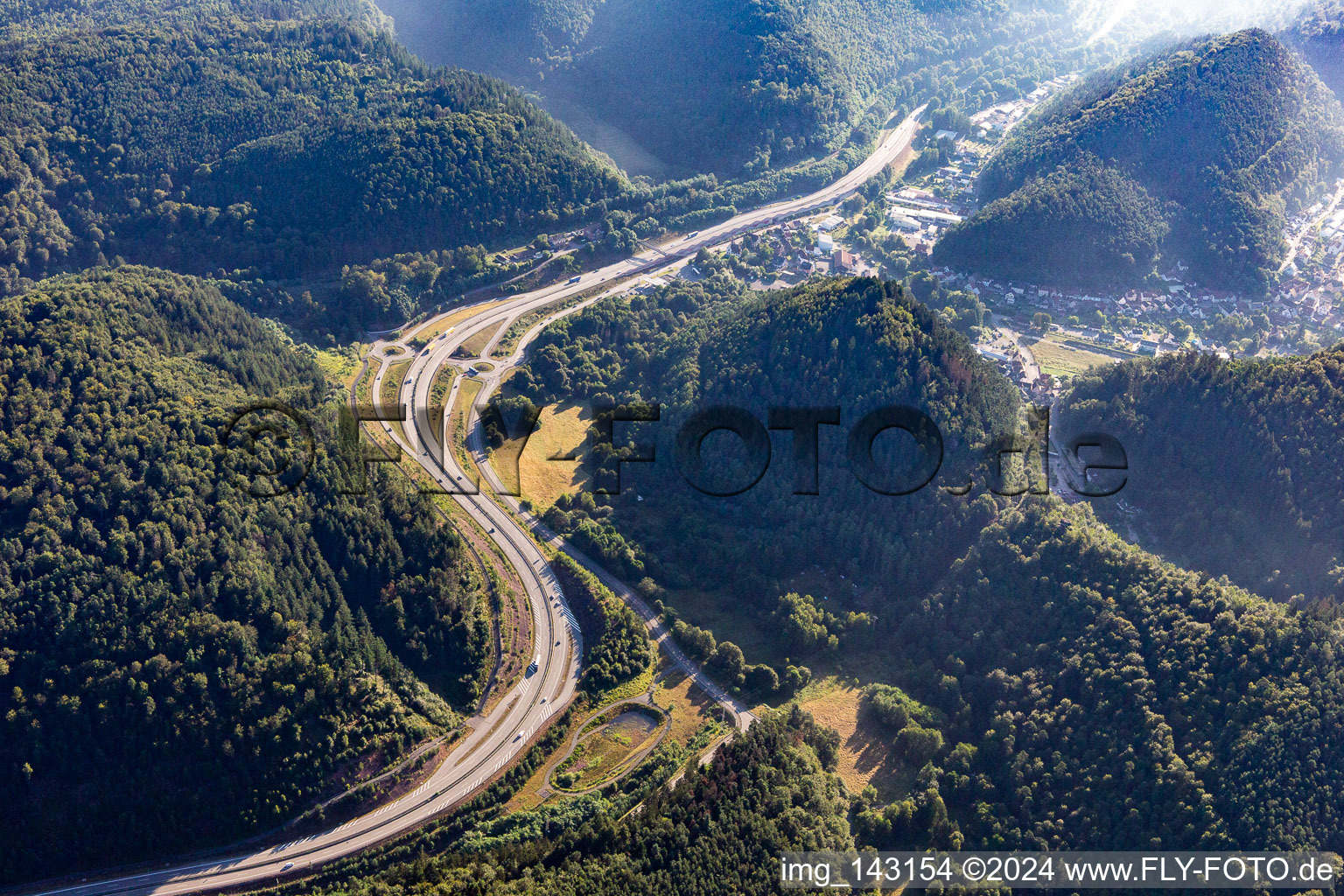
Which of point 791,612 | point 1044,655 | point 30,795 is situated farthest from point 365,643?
point 1044,655

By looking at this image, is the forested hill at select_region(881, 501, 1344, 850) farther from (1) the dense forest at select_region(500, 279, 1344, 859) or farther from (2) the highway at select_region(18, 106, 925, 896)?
(2) the highway at select_region(18, 106, 925, 896)

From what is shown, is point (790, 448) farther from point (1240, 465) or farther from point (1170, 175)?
point (1170, 175)

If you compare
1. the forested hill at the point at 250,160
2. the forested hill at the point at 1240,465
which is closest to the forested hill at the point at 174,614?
the forested hill at the point at 250,160

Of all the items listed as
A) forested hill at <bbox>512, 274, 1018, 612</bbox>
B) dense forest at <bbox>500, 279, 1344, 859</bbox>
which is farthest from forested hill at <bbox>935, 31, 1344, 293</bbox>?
forested hill at <bbox>512, 274, 1018, 612</bbox>

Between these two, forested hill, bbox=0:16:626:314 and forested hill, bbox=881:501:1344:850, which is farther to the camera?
forested hill, bbox=0:16:626:314

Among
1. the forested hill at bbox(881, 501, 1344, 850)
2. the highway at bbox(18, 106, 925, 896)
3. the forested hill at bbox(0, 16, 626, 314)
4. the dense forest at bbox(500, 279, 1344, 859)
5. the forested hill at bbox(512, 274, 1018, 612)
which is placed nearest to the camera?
the highway at bbox(18, 106, 925, 896)
